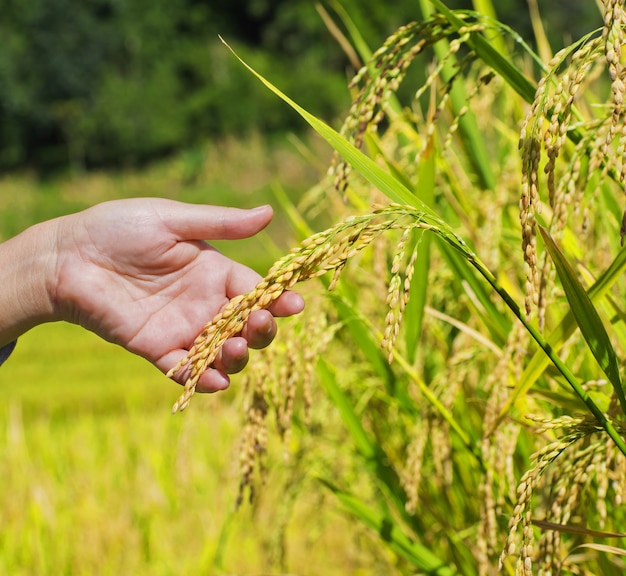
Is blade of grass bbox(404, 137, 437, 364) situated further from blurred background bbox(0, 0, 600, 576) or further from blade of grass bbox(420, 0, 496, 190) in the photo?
blurred background bbox(0, 0, 600, 576)

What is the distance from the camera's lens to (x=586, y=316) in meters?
0.95

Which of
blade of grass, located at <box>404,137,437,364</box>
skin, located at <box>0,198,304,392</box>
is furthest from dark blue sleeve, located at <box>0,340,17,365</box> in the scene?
blade of grass, located at <box>404,137,437,364</box>

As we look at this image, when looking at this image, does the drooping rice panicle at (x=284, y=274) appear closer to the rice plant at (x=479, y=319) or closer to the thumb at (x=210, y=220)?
the rice plant at (x=479, y=319)

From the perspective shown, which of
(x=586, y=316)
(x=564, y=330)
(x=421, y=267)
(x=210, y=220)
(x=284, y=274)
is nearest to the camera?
(x=284, y=274)

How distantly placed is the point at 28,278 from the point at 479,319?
855mm

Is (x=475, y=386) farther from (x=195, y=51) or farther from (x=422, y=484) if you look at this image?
(x=195, y=51)

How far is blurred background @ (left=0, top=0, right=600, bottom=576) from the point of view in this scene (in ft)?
9.94

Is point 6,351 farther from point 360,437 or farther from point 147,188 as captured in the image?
point 147,188

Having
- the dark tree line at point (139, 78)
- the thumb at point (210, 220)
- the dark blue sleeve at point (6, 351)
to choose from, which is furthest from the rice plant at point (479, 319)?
the dark tree line at point (139, 78)

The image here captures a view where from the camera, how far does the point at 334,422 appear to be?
2.57m

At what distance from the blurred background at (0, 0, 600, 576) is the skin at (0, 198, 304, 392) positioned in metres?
0.56

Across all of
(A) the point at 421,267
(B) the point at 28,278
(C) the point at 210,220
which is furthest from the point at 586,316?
(B) the point at 28,278

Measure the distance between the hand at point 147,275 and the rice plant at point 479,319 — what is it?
150 millimetres

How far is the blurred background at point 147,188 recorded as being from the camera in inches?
119
